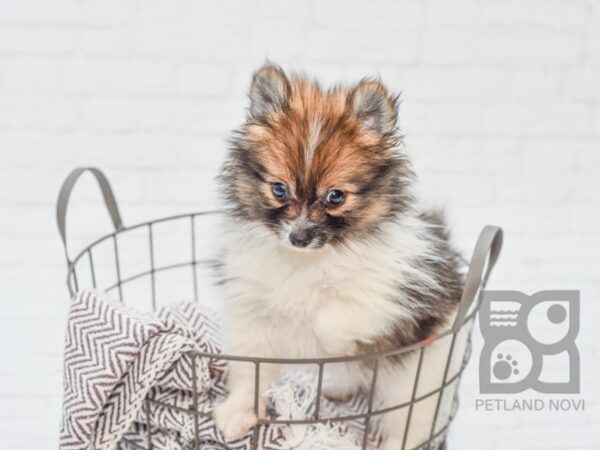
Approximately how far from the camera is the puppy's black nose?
159 cm

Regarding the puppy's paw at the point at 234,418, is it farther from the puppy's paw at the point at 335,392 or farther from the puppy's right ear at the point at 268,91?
the puppy's right ear at the point at 268,91

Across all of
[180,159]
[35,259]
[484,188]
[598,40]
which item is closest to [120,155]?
[180,159]

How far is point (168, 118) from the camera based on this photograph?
2.60m

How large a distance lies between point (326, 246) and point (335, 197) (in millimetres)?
117

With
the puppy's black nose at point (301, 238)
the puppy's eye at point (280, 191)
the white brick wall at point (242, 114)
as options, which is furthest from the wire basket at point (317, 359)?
the puppy's eye at point (280, 191)

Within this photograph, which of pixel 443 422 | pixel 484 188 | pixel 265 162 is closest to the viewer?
pixel 265 162

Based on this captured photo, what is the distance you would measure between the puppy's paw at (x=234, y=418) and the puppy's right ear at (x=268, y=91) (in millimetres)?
673

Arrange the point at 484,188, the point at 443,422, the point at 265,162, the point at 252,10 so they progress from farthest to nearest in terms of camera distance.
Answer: the point at 484,188 → the point at 252,10 → the point at 443,422 → the point at 265,162

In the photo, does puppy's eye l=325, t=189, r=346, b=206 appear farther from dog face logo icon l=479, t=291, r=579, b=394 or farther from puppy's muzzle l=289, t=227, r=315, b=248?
dog face logo icon l=479, t=291, r=579, b=394

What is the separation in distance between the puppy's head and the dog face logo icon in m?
0.41

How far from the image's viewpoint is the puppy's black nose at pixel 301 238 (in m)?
1.59

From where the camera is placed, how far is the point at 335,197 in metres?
1.62

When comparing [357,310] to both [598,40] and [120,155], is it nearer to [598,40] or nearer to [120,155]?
[120,155]

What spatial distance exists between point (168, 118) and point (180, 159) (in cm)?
15
